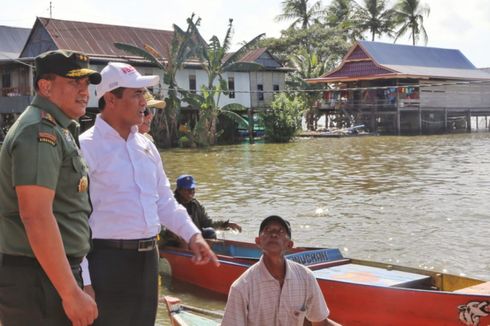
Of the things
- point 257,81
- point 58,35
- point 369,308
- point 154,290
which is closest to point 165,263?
point 369,308

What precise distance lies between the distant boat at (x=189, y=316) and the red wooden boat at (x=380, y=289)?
1.92 m

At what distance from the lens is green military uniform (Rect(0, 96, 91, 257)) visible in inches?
99.9

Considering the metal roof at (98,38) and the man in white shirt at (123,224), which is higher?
the metal roof at (98,38)

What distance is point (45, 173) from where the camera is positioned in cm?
254

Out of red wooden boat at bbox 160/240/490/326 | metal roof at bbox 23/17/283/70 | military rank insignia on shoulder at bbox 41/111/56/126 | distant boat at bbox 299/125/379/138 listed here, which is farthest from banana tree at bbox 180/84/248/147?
military rank insignia on shoulder at bbox 41/111/56/126

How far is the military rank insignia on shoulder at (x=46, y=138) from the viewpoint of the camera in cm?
257

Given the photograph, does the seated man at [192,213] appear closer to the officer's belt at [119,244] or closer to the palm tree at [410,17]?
the officer's belt at [119,244]

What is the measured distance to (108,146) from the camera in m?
3.36

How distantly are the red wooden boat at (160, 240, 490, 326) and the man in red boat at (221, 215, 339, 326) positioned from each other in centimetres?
293

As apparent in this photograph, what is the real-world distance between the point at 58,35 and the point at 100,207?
116 ft

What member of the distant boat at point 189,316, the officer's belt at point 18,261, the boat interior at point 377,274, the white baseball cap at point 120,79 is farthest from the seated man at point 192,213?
the officer's belt at point 18,261

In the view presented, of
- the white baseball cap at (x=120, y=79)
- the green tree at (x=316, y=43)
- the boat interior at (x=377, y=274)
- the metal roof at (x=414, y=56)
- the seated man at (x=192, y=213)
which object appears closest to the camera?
the white baseball cap at (x=120, y=79)

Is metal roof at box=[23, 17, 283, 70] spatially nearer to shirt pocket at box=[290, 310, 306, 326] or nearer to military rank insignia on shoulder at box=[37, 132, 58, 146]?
shirt pocket at box=[290, 310, 306, 326]

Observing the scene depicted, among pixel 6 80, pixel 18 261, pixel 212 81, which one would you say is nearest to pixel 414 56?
pixel 212 81
